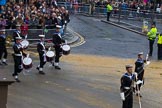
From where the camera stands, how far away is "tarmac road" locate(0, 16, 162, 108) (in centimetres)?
1698

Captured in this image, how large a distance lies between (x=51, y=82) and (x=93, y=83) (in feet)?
6.03

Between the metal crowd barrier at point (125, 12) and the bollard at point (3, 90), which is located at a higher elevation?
the bollard at point (3, 90)

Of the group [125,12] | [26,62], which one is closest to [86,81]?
[26,62]

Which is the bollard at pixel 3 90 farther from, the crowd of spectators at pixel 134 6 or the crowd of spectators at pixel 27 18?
the crowd of spectators at pixel 134 6

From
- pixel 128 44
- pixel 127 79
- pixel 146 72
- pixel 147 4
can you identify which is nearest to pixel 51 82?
pixel 127 79

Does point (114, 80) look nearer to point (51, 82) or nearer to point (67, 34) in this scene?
point (51, 82)

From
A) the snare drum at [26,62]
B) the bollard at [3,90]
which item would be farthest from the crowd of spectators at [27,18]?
the bollard at [3,90]

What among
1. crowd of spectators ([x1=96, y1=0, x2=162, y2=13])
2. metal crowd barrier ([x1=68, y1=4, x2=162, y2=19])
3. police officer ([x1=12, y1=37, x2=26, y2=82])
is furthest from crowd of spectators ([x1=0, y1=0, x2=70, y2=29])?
crowd of spectators ([x1=96, y1=0, x2=162, y2=13])

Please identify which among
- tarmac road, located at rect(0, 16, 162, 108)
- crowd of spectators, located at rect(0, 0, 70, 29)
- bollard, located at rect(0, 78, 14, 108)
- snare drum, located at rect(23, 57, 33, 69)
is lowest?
tarmac road, located at rect(0, 16, 162, 108)

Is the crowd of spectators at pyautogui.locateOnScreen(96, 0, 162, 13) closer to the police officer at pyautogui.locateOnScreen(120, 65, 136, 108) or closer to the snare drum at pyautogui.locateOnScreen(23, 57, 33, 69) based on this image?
the snare drum at pyautogui.locateOnScreen(23, 57, 33, 69)

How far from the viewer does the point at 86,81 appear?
2062cm

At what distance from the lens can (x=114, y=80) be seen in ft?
70.1

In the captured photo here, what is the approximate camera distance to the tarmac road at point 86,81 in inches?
669

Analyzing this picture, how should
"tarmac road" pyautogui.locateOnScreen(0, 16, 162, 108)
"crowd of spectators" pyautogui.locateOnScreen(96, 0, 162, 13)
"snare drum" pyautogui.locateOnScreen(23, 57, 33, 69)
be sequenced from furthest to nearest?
"crowd of spectators" pyautogui.locateOnScreen(96, 0, 162, 13), "snare drum" pyautogui.locateOnScreen(23, 57, 33, 69), "tarmac road" pyautogui.locateOnScreen(0, 16, 162, 108)
